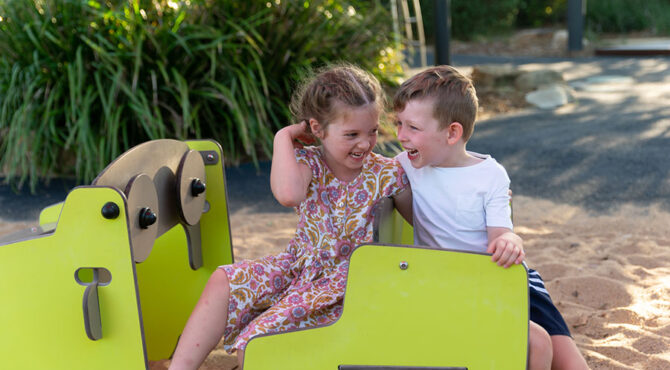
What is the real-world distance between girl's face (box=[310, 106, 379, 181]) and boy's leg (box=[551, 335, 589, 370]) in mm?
768

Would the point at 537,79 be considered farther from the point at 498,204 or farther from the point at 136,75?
the point at 498,204

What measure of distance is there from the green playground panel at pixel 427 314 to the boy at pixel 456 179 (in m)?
0.28

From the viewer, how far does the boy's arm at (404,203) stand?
2160mm

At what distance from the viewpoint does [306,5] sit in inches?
209

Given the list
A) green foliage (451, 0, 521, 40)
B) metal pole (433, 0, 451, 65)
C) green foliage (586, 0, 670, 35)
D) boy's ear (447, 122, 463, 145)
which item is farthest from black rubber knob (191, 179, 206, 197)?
green foliage (586, 0, 670, 35)

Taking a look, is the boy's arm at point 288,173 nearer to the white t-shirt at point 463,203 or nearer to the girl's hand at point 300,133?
the girl's hand at point 300,133

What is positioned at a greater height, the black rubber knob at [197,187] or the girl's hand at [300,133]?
the girl's hand at [300,133]

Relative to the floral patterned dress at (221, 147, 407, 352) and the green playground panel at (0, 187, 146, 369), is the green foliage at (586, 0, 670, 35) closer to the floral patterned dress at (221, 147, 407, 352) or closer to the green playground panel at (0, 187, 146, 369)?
the floral patterned dress at (221, 147, 407, 352)

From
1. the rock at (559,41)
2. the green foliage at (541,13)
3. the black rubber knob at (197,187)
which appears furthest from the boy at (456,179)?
the green foliage at (541,13)

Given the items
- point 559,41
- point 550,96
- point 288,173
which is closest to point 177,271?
point 288,173

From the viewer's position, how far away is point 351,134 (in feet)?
6.64

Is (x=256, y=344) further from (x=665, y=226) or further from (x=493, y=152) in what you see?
(x=493, y=152)

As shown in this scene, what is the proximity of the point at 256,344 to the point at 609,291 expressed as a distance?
1.72 m

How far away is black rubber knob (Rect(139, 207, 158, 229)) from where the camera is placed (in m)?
1.83
